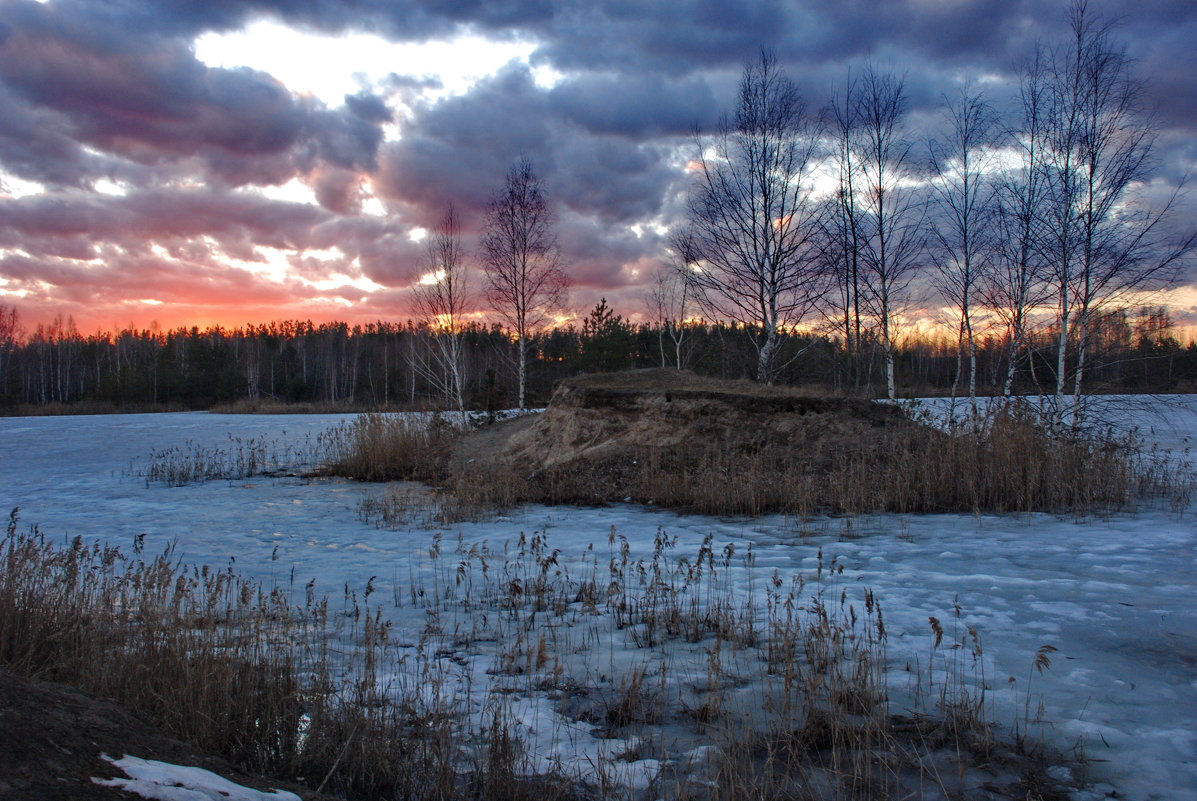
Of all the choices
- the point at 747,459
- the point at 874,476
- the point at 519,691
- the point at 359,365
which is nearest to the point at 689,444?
the point at 747,459

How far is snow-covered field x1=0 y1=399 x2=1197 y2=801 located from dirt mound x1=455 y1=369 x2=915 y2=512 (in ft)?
2.85

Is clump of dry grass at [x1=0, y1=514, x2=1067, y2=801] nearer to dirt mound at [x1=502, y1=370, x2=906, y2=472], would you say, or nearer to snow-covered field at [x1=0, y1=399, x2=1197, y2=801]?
snow-covered field at [x1=0, y1=399, x2=1197, y2=801]

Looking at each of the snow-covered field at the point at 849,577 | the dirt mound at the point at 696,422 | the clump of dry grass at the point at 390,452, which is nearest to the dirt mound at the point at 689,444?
the dirt mound at the point at 696,422

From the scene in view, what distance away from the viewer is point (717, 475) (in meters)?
11.4

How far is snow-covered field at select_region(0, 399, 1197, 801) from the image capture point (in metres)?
3.46

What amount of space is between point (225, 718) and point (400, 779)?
2.97 feet

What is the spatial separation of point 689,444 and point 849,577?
22.4ft

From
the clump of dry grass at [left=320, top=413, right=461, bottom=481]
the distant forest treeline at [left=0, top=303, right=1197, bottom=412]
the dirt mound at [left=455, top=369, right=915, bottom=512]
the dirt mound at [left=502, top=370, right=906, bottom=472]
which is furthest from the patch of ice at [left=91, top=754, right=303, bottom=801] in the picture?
the distant forest treeline at [left=0, top=303, right=1197, bottom=412]

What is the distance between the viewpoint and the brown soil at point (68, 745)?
179 centimetres

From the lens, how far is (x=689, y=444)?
13133mm

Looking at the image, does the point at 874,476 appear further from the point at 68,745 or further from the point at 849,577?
the point at 68,745

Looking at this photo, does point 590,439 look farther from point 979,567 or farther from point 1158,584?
point 1158,584

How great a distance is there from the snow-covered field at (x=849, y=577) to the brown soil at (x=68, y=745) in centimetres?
150

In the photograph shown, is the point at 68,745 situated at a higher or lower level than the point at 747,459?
lower
